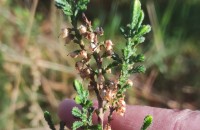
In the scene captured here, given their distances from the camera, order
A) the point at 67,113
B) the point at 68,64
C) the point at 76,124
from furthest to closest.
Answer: the point at 68,64, the point at 67,113, the point at 76,124

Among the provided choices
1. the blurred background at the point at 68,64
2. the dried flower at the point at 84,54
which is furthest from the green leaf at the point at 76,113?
the blurred background at the point at 68,64

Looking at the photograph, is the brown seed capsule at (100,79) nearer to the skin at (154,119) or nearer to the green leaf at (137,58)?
the green leaf at (137,58)

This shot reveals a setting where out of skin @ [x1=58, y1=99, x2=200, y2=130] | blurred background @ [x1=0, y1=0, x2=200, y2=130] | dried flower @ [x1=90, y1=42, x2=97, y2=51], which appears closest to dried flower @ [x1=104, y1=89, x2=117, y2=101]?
dried flower @ [x1=90, y1=42, x2=97, y2=51]

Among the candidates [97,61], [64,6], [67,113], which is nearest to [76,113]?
[97,61]

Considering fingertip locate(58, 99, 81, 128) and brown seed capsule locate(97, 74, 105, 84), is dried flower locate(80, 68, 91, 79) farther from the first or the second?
fingertip locate(58, 99, 81, 128)

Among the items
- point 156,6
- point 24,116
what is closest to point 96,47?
point 24,116

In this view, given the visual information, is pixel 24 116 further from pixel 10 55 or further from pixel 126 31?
pixel 126 31

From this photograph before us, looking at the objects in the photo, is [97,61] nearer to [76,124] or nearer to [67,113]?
[76,124]
